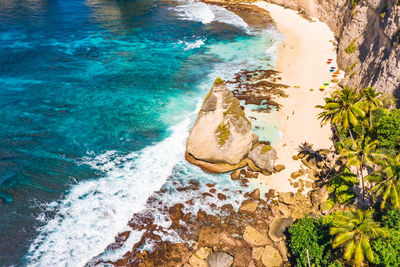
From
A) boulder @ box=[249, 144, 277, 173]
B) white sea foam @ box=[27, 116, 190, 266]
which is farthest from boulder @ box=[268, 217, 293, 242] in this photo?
white sea foam @ box=[27, 116, 190, 266]

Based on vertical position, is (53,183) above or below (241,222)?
below

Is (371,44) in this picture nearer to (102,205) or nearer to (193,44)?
(193,44)

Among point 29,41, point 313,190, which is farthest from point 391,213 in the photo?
point 29,41

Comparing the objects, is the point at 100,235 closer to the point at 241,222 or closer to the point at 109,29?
the point at 241,222

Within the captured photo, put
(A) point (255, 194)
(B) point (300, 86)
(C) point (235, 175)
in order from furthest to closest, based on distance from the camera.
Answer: (B) point (300, 86) < (C) point (235, 175) < (A) point (255, 194)

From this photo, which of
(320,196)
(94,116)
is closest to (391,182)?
(320,196)
